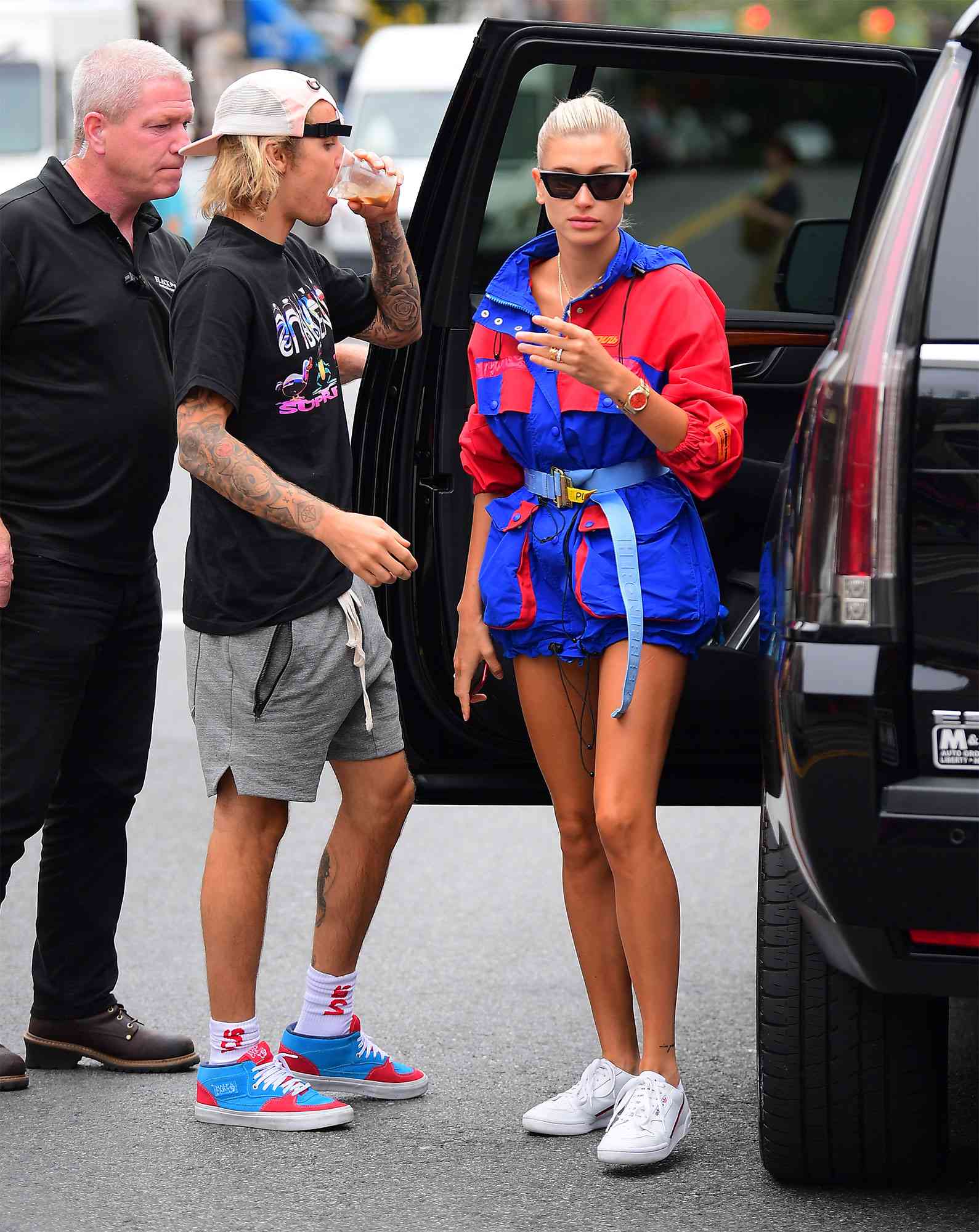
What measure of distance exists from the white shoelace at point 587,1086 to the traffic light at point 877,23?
2820 centimetres

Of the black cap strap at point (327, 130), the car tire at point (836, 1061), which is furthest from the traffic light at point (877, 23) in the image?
the car tire at point (836, 1061)

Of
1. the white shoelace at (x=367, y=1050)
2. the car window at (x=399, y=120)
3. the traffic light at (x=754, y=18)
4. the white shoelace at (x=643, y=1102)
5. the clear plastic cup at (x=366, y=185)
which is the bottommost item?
the white shoelace at (x=367, y=1050)

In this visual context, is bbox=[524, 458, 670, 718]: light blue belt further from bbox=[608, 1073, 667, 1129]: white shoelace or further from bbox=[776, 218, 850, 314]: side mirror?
bbox=[776, 218, 850, 314]: side mirror

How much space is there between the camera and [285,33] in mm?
27953

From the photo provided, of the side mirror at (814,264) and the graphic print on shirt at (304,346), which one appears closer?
the graphic print on shirt at (304,346)

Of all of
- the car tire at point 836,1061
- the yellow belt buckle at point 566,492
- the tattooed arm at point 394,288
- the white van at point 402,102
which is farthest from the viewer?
the white van at point 402,102

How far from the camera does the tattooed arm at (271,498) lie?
3148 mm

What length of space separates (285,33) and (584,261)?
85.7 feet

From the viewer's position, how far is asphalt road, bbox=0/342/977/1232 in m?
3.09

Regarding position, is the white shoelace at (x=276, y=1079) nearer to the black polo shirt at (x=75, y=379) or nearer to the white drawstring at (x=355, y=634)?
the white drawstring at (x=355, y=634)

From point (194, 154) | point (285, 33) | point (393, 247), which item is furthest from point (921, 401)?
point (285, 33)

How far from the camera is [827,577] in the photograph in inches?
100

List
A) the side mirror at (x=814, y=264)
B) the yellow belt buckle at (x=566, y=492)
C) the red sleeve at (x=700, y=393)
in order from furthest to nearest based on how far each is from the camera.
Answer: the side mirror at (x=814, y=264) < the yellow belt buckle at (x=566, y=492) < the red sleeve at (x=700, y=393)

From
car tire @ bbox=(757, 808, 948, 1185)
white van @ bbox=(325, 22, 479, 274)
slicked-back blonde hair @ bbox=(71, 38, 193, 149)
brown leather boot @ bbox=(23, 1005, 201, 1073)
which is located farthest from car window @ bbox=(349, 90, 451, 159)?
car tire @ bbox=(757, 808, 948, 1185)
